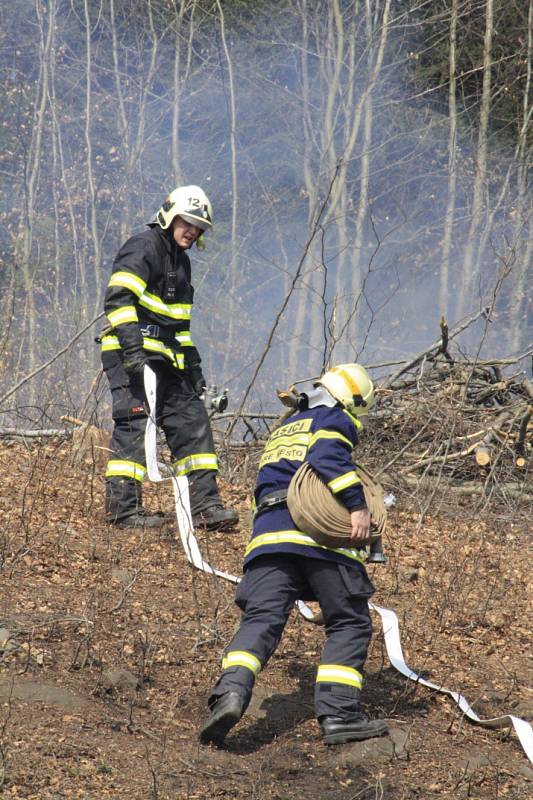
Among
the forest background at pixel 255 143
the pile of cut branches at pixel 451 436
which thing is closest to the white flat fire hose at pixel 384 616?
the pile of cut branches at pixel 451 436

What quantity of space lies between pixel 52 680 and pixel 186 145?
18.9 metres

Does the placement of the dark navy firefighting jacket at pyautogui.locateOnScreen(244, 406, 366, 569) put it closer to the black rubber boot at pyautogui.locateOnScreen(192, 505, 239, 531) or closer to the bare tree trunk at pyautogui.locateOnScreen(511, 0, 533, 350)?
the black rubber boot at pyautogui.locateOnScreen(192, 505, 239, 531)

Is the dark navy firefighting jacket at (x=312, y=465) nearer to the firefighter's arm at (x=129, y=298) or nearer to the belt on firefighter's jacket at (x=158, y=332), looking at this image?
the firefighter's arm at (x=129, y=298)

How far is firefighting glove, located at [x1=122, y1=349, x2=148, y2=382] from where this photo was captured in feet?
17.6

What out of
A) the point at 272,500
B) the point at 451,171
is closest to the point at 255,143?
the point at 451,171

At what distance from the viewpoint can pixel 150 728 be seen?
346 cm

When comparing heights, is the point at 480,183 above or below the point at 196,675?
above

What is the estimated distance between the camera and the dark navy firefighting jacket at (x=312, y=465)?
3.61 metres

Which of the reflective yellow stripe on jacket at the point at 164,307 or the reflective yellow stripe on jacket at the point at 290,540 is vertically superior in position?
the reflective yellow stripe on jacket at the point at 164,307

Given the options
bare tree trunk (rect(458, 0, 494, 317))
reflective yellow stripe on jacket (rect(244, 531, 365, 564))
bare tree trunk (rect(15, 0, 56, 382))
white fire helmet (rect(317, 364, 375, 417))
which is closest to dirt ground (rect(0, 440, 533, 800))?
reflective yellow stripe on jacket (rect(244, 531, 365, 564))

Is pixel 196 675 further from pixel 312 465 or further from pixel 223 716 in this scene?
pixel 312 465

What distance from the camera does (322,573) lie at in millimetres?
3641

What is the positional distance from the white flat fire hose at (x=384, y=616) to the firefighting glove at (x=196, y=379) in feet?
1.17

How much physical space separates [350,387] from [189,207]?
210cm
